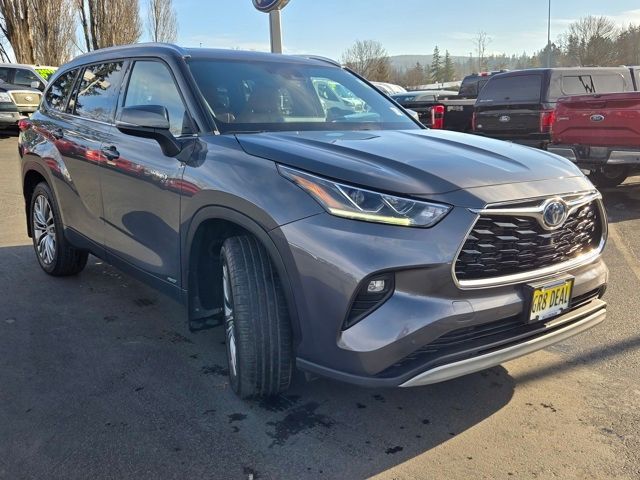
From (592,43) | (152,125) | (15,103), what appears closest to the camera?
(152,125)

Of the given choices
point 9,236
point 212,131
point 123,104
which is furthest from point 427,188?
point 9,236

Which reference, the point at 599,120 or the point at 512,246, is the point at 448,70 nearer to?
the point at 599,120

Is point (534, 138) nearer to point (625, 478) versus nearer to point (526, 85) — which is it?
point (526, 85)

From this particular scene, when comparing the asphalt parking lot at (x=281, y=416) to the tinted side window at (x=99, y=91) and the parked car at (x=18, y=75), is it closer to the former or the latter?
the tinted side window at (x=99, y=91)

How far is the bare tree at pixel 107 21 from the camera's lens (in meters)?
36.2

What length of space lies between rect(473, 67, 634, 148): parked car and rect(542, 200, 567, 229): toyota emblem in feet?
25.8

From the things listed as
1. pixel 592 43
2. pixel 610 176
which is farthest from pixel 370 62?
pixel 610 176

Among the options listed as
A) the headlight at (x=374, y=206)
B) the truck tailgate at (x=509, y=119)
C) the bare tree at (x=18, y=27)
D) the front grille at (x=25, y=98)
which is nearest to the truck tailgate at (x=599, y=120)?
the truck tailgate at (x=509, y=119)

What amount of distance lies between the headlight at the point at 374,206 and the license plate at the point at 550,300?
598 mm

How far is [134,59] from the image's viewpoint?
3.91 metres

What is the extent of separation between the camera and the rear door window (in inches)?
421

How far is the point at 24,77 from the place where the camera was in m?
18.5

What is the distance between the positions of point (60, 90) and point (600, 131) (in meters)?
6.57

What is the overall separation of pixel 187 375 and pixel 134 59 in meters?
2.04
